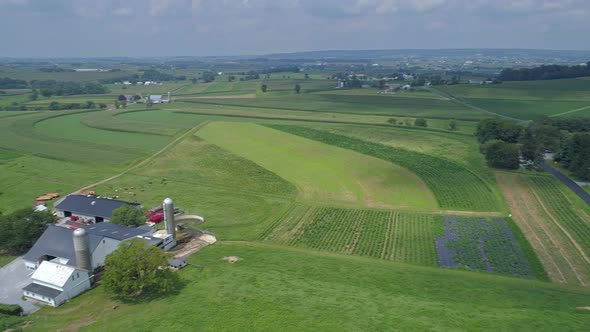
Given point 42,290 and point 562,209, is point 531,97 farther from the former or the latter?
point 42,290

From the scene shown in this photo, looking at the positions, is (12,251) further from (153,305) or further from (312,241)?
(312,241)

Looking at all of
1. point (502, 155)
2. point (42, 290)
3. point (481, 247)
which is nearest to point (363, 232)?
point (481, 247)

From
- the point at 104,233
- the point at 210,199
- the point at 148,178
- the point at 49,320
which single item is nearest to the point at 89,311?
the point at 49,320

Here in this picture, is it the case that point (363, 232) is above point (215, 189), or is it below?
below

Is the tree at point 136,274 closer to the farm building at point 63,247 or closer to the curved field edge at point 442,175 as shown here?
the farm building at point 63,247

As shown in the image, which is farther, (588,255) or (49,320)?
(588,255)

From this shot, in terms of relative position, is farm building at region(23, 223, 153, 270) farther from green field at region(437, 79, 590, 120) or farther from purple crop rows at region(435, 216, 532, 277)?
green field at region(437, 79, 590, 120)
